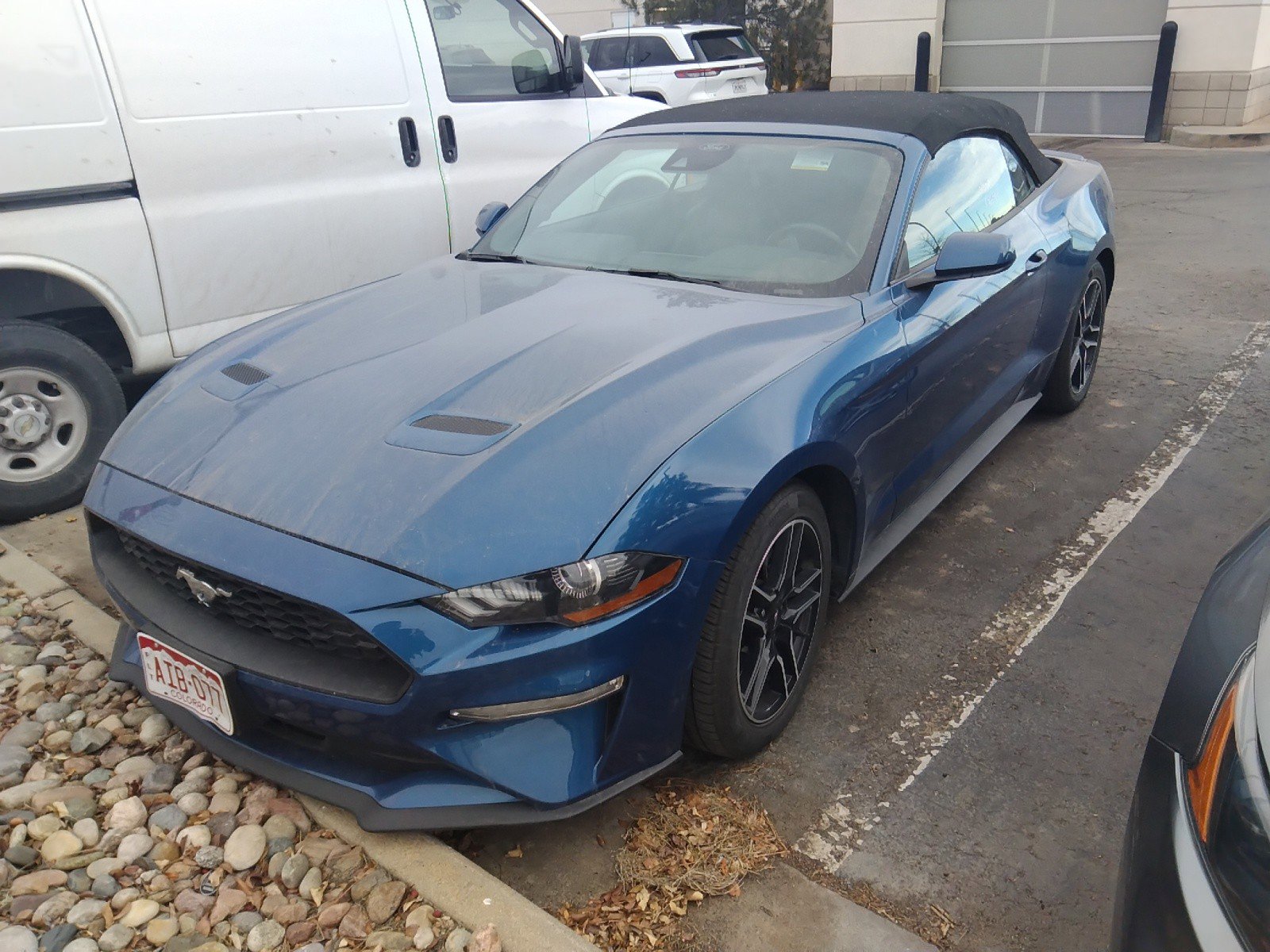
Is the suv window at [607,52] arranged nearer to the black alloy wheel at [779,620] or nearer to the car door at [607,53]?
the car door at [607,53]

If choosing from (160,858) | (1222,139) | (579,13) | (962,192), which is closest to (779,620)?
(160,858)

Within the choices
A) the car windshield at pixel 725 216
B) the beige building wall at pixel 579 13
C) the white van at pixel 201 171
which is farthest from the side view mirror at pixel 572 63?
the beige building wall at pixel 579 13

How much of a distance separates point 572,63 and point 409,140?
3.74 feet

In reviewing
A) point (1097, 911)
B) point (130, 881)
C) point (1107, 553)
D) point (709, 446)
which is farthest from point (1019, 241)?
point (130, 881)

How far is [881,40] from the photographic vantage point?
16719 mm

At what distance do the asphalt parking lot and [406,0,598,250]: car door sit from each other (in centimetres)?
245

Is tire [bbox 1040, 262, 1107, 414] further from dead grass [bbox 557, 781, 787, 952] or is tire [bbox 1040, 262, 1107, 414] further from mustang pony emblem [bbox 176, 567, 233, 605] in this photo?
mustang pony emblem [bbox 176, 567, 233, 605]

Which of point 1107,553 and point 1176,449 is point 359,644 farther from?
point 1176,449

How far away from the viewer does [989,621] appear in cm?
339

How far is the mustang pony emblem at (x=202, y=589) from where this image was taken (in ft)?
7.63

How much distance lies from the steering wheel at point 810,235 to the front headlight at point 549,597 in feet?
4.96

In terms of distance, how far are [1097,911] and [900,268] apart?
1869mm

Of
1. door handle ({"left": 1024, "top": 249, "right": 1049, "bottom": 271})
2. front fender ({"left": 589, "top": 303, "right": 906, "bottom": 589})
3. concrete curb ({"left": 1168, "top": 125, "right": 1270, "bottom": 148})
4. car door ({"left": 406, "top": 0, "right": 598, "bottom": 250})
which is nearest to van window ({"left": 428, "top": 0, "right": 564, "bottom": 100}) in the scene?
car door ({"left": 406, "top": 0, "right": 598, "bottom": 250})

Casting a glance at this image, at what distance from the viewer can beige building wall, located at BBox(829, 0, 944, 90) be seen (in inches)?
637
